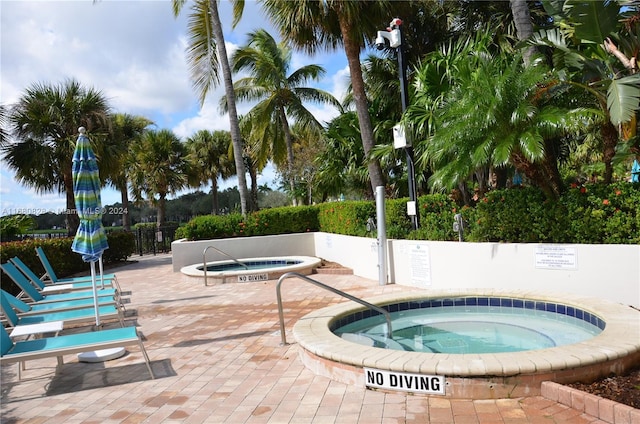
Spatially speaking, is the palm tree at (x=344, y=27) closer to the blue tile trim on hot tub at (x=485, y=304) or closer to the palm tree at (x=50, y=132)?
the blue tile trim on hot tub at (x=485, y=304)

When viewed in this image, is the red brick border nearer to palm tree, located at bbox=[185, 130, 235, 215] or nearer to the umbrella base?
the umbrella base

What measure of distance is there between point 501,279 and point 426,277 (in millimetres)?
1758

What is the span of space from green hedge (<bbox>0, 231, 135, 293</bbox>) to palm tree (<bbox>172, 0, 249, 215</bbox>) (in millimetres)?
6031

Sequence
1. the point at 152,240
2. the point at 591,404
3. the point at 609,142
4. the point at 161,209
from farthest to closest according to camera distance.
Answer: the point at 161,209, the point at 152,240, the point at 609,142, the point at 591,404

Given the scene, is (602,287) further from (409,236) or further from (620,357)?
(409,236)

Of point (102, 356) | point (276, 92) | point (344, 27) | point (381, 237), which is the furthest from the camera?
point (276, 92)

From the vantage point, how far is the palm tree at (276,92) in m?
22.4

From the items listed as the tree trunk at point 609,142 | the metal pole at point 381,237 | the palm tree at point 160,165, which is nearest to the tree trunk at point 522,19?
the tree trunk at point 609,142

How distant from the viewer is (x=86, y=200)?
22.0ft

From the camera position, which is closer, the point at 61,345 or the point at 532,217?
the point at 61,345

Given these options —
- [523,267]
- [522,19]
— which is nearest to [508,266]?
[523,267]

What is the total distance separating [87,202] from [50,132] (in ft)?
45.4

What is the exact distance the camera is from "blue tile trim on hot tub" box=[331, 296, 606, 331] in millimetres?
6234

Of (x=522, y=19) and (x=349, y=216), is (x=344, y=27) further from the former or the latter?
(x=522, y=19)
